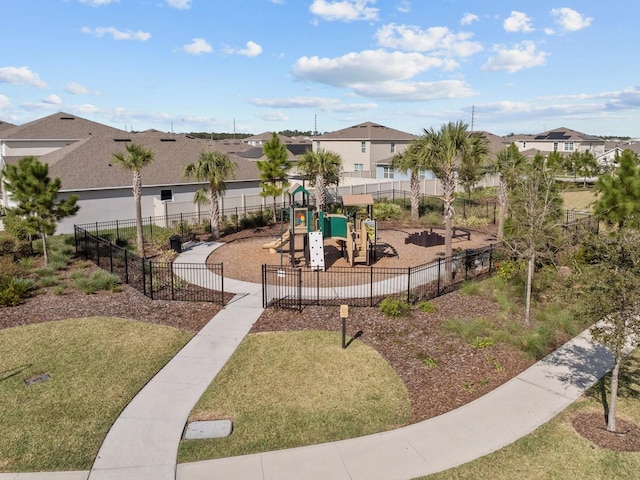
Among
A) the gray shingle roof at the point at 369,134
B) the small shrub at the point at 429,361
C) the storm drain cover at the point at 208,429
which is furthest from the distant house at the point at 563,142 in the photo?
the storm drain cover at the point at 208,429

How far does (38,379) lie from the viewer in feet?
39.0

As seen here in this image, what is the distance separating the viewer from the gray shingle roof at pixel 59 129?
43.9 m

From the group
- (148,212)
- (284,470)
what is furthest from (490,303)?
(148,212)

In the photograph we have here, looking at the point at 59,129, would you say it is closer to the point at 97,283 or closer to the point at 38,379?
the point at 97,283

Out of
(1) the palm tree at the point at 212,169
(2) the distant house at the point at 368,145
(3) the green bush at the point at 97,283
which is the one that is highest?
(2) the distant house at the point at 368,145

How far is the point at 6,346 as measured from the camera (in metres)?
13.8

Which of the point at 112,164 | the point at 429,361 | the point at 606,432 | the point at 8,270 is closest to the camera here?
the point at 606,432

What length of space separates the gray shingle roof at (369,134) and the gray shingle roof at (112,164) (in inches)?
857

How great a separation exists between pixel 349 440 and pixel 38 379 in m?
8.01

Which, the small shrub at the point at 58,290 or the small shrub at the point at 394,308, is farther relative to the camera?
the small shrub at the point at 58,290

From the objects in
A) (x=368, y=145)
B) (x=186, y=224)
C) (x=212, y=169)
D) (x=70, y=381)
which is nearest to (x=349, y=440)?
(x=70, y=381)

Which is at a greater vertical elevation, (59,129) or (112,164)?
(59,129)

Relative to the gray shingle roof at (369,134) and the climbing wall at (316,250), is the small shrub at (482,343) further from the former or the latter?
the gray shingle roof at (369,134)

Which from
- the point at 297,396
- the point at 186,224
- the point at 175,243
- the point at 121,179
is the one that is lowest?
the point at 297,396
